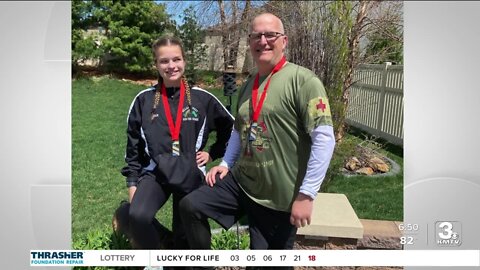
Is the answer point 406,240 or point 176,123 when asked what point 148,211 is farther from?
point 406,240

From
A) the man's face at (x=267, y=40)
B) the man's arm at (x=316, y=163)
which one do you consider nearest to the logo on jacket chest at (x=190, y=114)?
the man's face at (x=267, y=40)

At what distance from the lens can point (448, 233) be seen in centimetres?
208

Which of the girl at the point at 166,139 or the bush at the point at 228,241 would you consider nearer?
the girl at the point at 166,139

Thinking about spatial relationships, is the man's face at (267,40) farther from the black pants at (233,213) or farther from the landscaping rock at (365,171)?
the landscaping rock at (365,171)

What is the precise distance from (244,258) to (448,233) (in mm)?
931

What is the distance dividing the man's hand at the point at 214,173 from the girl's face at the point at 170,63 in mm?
420

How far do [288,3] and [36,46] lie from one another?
46.7 inches

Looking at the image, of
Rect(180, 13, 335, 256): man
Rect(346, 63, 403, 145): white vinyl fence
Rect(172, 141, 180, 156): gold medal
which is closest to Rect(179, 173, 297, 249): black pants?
Rect(180, 13, 335, 256): man

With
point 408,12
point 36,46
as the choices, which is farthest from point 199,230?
point 408,12

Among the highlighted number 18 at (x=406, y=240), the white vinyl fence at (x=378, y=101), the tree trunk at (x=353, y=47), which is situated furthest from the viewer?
the tree trunk at (x=353, y=47)

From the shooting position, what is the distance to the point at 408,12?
1994 mm

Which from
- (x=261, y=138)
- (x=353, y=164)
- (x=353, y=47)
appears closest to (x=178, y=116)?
(x=261, y=138)

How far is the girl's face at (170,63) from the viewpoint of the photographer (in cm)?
194

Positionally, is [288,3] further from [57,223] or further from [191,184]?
[57,223]
